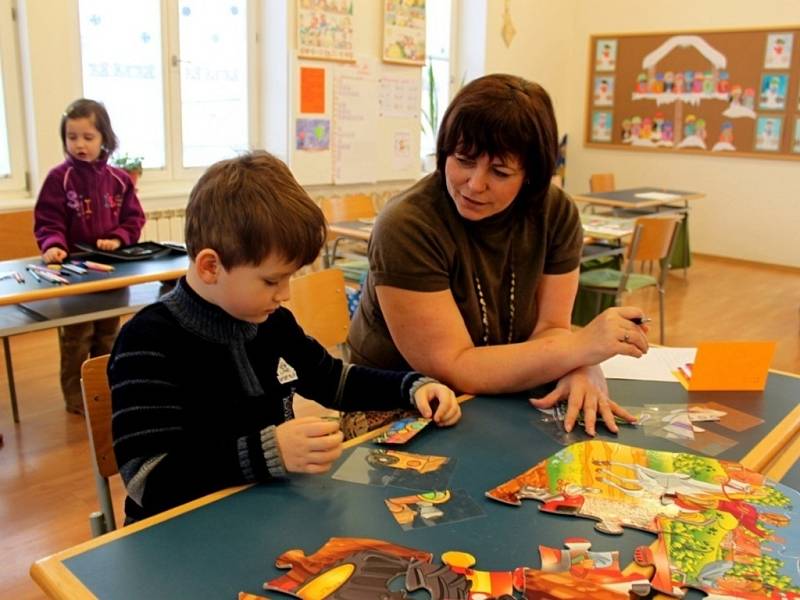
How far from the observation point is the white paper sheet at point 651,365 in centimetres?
162

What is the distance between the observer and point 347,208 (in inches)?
180

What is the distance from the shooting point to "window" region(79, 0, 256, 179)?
175 inches

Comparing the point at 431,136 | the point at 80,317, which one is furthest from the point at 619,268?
the point at 80,317

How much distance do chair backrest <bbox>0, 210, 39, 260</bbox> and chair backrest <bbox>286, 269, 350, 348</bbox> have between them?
1.80 m

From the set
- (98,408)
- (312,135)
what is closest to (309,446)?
(98,408)

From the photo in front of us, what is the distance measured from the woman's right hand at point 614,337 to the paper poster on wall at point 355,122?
4.35 m

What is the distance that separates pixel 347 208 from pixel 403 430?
340cm

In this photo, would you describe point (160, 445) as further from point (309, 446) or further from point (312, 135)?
point (312, 135)

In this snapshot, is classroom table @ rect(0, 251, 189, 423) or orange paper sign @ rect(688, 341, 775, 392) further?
classroom table @ rect(0, 251, 189, 423)

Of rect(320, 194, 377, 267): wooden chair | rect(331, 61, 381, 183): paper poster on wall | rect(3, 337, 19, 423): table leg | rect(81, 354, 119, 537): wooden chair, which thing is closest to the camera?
rect(81, 354, 119, 537): wooden chair

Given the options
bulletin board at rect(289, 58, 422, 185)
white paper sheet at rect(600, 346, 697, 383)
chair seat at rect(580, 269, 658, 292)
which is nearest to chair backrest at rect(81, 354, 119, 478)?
white paper sheet at rect(600, 346, 697, 383)

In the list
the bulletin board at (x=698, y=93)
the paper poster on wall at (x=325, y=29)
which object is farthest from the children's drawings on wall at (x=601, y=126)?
the paper poster on wall at (x=325, y=29)

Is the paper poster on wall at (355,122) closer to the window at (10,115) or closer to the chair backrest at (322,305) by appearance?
the window at (10,115)

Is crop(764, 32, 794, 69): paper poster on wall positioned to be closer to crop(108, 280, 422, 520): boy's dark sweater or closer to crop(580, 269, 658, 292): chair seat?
crop(580, 269, 658, 292): chair seat
